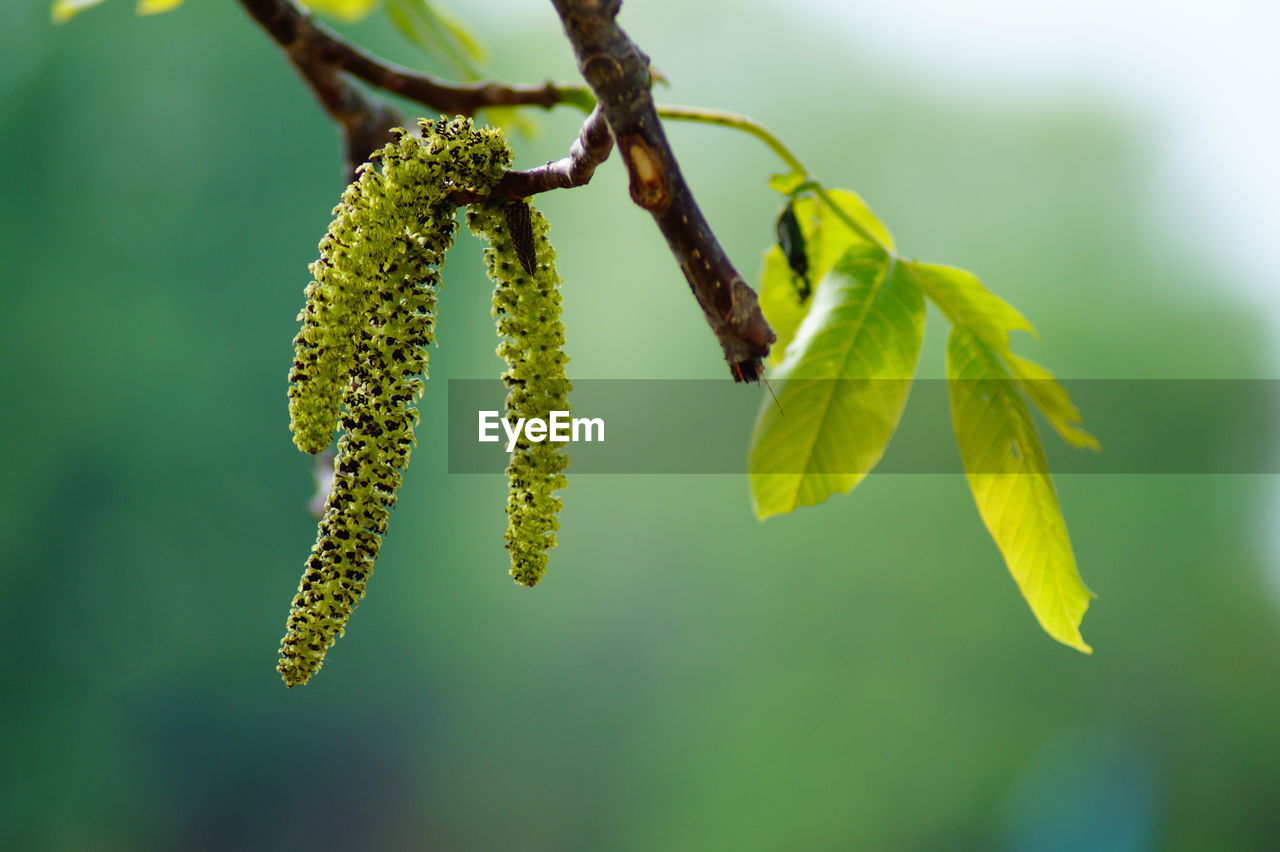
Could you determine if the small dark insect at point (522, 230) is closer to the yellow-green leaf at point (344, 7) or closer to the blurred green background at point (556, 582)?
the yellow-green leaf at point (344, 7)

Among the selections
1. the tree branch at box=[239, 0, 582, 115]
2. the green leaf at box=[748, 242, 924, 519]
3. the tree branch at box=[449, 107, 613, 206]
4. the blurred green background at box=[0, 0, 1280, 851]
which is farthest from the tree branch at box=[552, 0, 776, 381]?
the blurred green background at box=[0, 0, 1280, 851]

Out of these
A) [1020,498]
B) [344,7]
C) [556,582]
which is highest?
[344,7]

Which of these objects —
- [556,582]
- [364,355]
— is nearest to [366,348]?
[364,355]

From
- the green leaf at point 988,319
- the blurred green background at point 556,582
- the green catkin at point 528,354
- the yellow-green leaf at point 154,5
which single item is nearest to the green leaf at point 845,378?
the green leaf at point 988,319

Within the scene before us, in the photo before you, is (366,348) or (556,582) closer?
(366,348)

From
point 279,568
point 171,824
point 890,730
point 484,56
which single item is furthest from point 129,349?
point 484,56

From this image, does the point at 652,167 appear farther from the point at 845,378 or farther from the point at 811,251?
the point at 811,251

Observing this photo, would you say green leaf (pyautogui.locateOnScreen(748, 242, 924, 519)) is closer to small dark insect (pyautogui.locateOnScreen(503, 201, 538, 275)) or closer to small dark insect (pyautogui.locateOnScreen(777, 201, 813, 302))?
small dark insect (pyautogui.locateOnScreen(777, 201, 813, 302))
